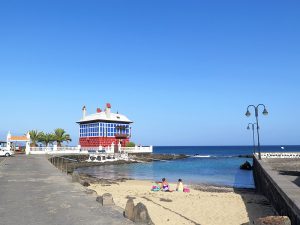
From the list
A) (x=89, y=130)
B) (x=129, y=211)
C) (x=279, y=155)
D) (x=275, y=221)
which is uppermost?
(x=89, y=130)

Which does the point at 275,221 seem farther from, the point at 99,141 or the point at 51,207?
the point at 99,141

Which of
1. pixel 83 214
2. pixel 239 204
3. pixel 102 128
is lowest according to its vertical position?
pixel 239 204

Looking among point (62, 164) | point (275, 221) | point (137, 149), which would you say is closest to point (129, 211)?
point (275, 221)

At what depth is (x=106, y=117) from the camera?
67.2m

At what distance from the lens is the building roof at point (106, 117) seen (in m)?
66.9

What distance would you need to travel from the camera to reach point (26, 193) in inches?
550

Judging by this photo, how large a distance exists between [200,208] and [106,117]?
2073 inches

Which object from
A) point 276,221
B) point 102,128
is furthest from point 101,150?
point 276,221

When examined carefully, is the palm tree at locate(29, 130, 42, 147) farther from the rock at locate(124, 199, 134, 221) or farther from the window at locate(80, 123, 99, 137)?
the rock at locate(124, 199, 134, 221)

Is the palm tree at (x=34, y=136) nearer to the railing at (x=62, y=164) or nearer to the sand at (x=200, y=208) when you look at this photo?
the railing at (x=62, y=164)

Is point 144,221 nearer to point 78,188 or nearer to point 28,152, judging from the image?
point 78,188

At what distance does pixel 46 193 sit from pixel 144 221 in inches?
254

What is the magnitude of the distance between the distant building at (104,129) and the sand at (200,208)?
46496 mm

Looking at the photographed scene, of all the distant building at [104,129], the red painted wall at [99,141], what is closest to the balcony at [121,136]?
the distant building at [104,129]
